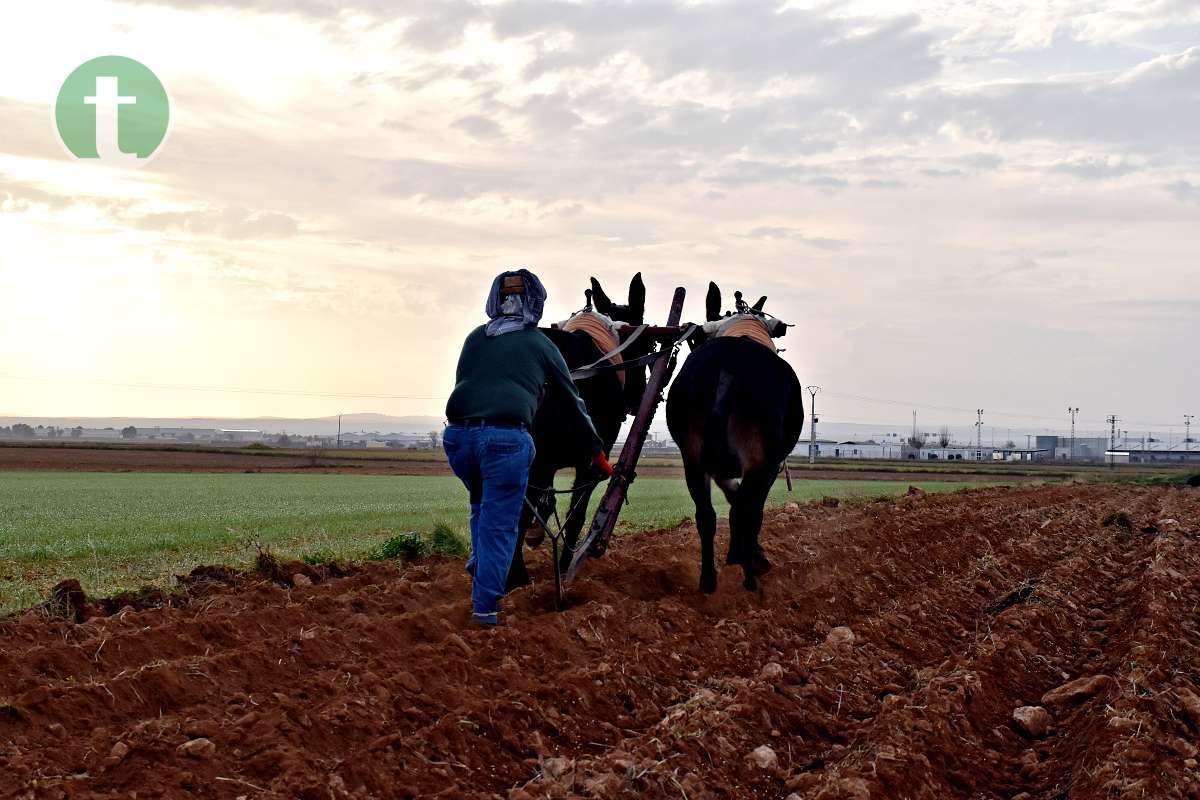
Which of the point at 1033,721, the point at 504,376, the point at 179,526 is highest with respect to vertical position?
the point at 504,376

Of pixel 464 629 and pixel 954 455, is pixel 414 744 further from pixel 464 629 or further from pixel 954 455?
pixel 954 455

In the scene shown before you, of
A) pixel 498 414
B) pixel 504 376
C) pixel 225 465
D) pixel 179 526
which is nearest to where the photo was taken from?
pixel 498 414

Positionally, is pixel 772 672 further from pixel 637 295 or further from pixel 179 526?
pixel 179 526

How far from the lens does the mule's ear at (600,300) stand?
430 inches

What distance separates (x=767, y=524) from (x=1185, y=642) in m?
7.29

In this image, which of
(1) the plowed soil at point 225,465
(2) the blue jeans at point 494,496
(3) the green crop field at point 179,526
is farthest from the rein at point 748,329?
(1) the plowed soil at point 225,465

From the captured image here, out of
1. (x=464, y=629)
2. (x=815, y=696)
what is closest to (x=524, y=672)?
(x=464, y=629)

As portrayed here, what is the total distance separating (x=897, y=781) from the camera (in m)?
4.23

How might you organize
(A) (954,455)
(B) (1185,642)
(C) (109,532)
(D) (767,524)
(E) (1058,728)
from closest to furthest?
(E) (1058,728), (B) (1185,642), (D) (767,524), (C) (109,532), (A) (954,455)

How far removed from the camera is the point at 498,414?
21.2 feet

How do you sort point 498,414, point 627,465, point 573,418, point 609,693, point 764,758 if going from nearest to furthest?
1. point 764,758
2. point 609,693
3. point 498,414
4. point 573,418
5. point 627,465

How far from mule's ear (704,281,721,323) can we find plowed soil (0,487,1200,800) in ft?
8.84

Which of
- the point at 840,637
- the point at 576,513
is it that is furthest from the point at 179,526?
the point at 840,637

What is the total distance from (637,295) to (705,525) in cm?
349
